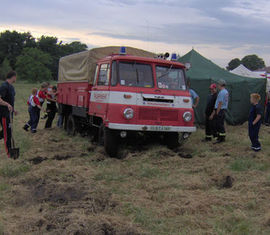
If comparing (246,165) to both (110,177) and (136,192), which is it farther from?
(110,177)

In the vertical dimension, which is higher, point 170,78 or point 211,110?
point 170,78

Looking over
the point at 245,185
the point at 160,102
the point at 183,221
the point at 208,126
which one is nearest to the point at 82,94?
the point at 160,102

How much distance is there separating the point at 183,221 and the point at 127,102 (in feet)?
12.6

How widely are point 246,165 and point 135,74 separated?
10.8ft

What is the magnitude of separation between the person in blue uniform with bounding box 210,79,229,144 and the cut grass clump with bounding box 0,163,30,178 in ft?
17.5

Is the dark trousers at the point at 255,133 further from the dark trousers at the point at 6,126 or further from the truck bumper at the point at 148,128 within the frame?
the dark trousers at the point at 6,126

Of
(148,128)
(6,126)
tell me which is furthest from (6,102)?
(148,128)

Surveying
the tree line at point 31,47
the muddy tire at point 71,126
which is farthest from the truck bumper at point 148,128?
the tree line at point 31,47

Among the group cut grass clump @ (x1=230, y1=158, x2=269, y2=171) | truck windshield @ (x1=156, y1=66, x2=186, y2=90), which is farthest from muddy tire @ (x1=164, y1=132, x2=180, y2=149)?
cut grass clump @ (x1=230, y1=158, x2=269, y2=171)

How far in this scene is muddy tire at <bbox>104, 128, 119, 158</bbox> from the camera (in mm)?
7898

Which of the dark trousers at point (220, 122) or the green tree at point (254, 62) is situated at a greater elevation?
the green tree at point (254, 62)

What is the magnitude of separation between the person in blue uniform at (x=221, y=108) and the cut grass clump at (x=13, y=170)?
534 centimetres

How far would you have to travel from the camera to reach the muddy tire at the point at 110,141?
7898mm

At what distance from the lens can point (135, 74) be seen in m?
8.16
